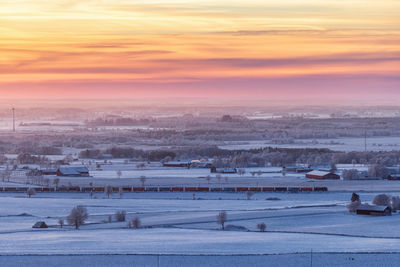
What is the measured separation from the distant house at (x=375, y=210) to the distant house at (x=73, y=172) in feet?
67.5

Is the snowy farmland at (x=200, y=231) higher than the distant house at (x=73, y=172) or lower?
lower

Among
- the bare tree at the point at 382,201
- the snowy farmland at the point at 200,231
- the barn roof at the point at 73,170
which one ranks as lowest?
the snowy farmland at the point at 200,231

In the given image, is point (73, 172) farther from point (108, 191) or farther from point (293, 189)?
point (293, 189)

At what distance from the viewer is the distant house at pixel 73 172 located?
147ft

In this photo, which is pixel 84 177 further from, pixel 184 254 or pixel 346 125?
pixel 346 125

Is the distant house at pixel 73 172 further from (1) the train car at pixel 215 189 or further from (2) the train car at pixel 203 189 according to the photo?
(1) the train car at pixel 215 189

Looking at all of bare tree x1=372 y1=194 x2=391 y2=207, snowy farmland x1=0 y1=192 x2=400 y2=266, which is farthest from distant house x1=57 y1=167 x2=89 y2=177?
bare tree x1=372 y1=194 x2=391 y2=207

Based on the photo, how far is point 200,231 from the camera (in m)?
23.7

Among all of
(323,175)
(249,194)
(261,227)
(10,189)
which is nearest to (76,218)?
(261,227)

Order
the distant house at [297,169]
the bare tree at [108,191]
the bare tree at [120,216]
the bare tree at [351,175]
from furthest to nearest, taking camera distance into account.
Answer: the distant house at [297,169] < the bare tree at [351,175] < the bare tree at [108,191] < the bare tree at [120,216]

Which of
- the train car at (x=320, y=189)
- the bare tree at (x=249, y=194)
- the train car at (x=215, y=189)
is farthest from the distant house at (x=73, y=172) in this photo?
the train car at (x=320, y=189)

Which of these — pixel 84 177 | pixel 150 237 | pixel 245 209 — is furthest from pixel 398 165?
pixel 150 237

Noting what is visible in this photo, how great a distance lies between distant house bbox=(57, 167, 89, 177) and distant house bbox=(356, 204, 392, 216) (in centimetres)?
2057

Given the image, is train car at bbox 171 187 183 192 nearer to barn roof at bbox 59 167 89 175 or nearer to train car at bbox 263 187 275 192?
train car at bbox 263 187 275 192
